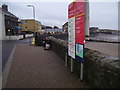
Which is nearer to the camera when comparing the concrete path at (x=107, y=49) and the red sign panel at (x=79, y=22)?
the red sign panel at (x=79, y=22)

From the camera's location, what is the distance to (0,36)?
1063 inches

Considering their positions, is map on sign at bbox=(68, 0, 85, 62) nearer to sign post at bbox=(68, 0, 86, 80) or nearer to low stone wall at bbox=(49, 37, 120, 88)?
sign post at bbox=(68, 0, 86, 80)

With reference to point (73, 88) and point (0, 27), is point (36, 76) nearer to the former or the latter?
point (73, 88)

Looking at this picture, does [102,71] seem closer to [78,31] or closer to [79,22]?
[78,31]

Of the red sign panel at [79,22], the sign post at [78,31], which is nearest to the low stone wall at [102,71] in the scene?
the sign post at [78,31]

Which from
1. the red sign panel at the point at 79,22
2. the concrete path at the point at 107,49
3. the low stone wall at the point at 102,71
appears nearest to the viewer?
the low stone wall at the point at 102,71

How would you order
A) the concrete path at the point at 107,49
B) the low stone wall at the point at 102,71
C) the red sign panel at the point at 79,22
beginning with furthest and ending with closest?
the concrete path at the point at 107,49
the red sign panel at the point at 79,22
the low stone wall at the point at 102,71

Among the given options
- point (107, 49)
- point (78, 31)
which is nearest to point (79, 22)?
point (78, 31)

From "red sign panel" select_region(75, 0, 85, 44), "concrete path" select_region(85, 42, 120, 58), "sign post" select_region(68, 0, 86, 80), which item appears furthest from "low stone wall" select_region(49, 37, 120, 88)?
"concrete path" select_region(85, 42, 120, 58)

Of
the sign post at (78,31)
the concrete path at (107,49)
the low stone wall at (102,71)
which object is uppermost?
the sign post at (78,31)

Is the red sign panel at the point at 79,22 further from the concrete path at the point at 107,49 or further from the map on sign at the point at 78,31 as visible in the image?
the concrete path at the point at 107,49

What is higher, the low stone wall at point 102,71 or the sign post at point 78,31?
the sign post at point 78,31

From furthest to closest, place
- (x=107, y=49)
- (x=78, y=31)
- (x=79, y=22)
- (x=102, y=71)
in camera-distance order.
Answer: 1. (x=107, y=49)
2. (x=78, y=31)
3. (x=79, y=22)
4. (x=102, y=71)

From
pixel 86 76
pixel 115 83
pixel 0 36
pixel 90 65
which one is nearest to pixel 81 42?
pixel 90 65
